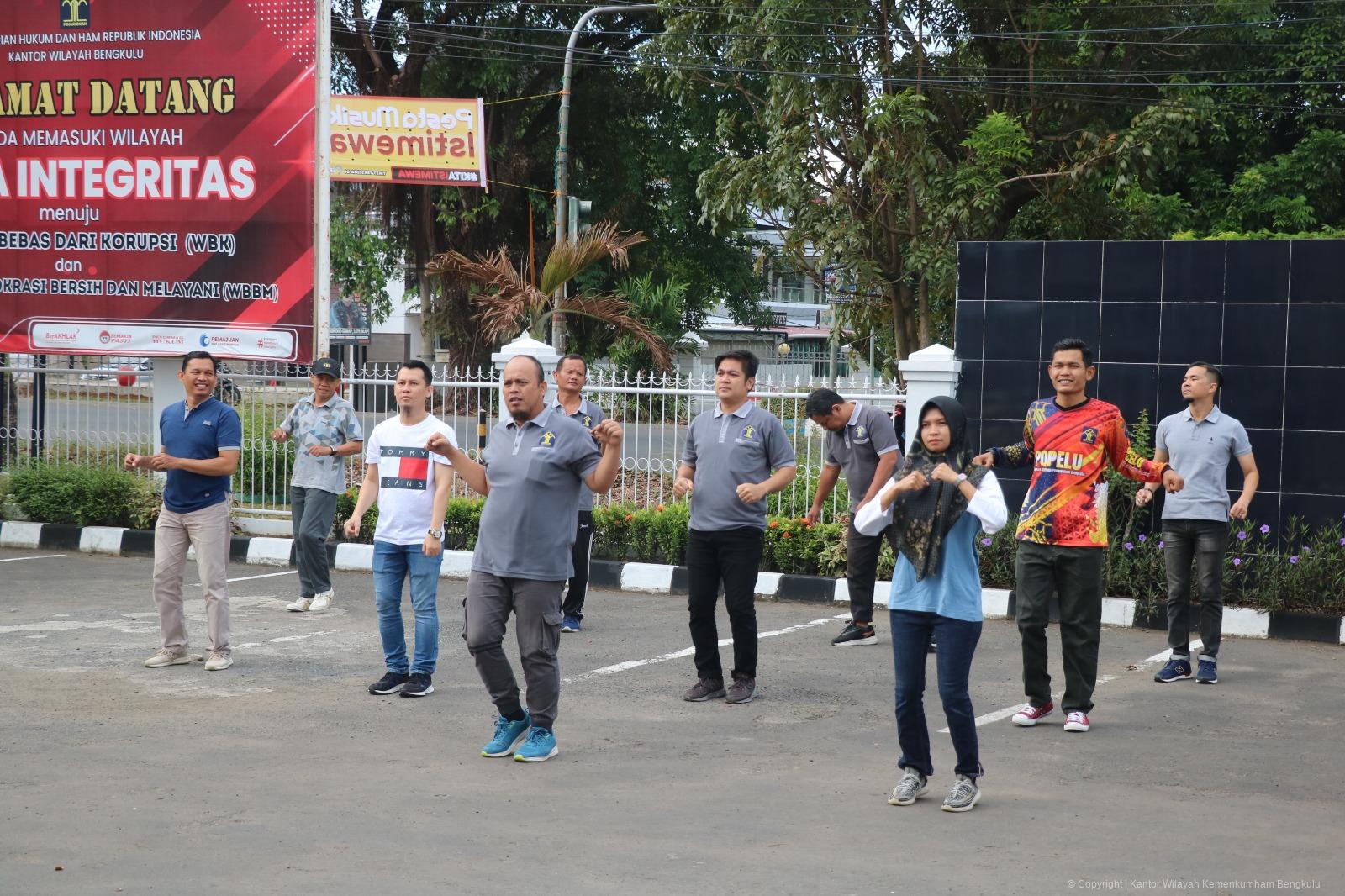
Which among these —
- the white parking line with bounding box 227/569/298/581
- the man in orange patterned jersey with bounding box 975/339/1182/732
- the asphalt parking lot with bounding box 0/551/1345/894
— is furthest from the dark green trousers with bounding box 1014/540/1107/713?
the white parking line with bounding box 227/569/298/581

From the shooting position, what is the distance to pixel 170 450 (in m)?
8.15

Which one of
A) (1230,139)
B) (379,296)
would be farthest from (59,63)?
(379,296)

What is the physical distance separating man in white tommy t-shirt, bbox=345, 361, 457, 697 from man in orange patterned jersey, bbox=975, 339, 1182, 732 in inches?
114

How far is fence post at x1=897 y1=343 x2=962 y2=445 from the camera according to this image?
11.1 meters

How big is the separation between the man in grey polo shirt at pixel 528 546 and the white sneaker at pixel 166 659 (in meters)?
2.75

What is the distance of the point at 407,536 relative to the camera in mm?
7570

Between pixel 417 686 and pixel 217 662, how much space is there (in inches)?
53.7

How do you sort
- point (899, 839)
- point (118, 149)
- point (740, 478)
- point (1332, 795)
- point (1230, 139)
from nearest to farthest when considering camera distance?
point (899, 839), point (1332, 795), point (740, 478), point (118, 149), point (1230, 139)

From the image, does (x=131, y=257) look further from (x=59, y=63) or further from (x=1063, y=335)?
(x=1063, y=335)

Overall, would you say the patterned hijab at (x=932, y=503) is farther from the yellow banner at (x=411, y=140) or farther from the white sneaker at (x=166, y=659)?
the yellow banner at (x=411, y=140)

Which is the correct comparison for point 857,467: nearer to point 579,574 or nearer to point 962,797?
point 579,574

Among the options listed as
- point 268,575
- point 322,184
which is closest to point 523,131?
point 322,184

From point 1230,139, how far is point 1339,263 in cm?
1199

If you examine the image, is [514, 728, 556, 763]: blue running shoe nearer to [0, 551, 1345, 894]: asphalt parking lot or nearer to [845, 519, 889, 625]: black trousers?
[0, 551, 1345, 894]: asphalt parking lot
